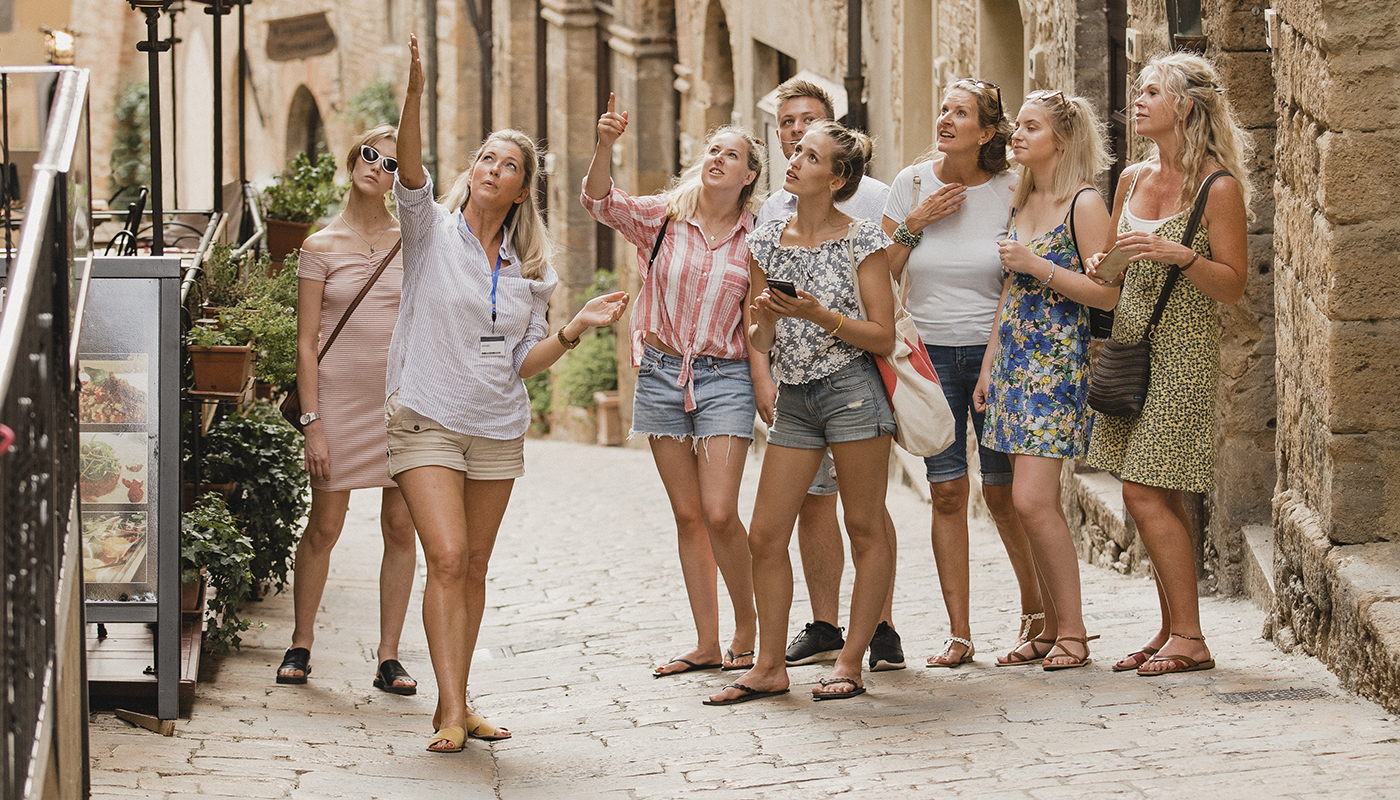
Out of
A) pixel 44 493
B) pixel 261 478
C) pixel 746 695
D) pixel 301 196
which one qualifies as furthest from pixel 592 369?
pixel 44 493

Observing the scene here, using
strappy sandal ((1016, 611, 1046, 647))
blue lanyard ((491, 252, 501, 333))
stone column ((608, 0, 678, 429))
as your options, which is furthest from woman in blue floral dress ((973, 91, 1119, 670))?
stone column ((608, 0, 678, 429))

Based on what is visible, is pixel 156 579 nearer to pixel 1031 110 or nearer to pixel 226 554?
pixel 226 554

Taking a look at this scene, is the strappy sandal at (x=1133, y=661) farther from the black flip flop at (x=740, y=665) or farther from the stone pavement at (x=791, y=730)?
the black flip flop at (x=740, y=665)

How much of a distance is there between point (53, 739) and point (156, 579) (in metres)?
1.63

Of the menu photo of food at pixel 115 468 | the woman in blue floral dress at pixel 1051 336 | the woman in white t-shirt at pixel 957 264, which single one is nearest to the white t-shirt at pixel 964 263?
the woman in white t-shirt at pixel 957 264

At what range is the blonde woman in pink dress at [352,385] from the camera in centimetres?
533

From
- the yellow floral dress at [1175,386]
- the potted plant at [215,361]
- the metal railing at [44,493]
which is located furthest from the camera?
the potted plant at [215,361]

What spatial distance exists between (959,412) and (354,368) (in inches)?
77.5

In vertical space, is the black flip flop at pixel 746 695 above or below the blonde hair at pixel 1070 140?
below

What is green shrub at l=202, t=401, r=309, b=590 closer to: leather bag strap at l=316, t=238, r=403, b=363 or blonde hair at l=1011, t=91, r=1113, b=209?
leather bag strap at l=316, t=238, r=403, b=363

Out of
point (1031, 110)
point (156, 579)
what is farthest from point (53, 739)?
point (1031, 110)

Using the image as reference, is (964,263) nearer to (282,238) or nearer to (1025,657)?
(1025,657)

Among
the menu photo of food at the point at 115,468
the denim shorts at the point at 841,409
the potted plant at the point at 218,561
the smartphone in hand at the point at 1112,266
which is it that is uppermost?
the smartphone in hand at the point at 1112,266

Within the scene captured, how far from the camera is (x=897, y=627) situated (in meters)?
6.25
